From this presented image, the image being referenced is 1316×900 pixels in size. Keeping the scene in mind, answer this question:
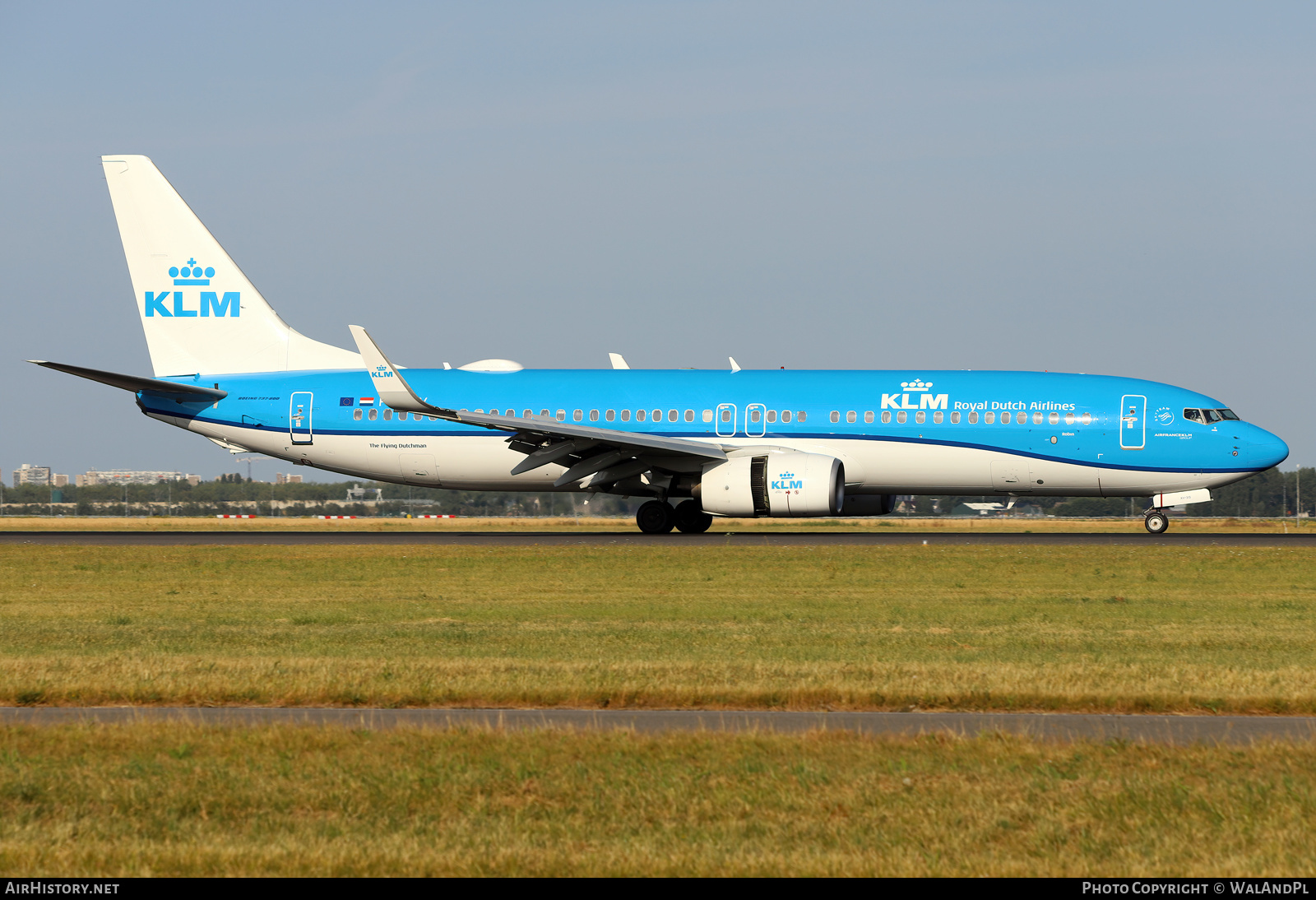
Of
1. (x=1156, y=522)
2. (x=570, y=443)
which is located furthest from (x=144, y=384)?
(x=1156, y=522)

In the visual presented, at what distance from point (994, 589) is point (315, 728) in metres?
14.6

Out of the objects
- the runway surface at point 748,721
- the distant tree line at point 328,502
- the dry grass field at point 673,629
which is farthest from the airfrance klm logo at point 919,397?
the distant tree line at point 328,502

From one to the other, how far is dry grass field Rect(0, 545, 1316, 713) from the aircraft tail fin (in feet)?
32.9

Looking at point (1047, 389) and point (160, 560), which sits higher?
point (1047, 389)

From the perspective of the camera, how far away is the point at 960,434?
33.9 m

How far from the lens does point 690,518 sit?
35750 mm

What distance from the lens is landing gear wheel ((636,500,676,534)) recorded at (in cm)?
3544

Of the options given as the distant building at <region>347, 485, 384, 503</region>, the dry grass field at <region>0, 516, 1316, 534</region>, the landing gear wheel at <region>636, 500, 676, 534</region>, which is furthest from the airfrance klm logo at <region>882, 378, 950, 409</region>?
the distant building at <region>347, 485, 384, 503</region>

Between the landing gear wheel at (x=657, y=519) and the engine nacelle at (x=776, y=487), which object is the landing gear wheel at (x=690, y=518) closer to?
the landing gear wheel at (x=657, y=519)

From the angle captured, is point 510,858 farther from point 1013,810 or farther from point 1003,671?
point 1003,671

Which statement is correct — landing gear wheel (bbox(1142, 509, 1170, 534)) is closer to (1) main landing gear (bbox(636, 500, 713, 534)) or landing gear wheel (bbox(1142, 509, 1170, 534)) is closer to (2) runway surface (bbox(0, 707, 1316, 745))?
(1) main landing gear (bbox(636, 500, 713, 534))

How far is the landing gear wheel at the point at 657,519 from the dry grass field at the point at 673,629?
589cm

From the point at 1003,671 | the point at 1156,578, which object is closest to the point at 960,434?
the point at 1156,578
